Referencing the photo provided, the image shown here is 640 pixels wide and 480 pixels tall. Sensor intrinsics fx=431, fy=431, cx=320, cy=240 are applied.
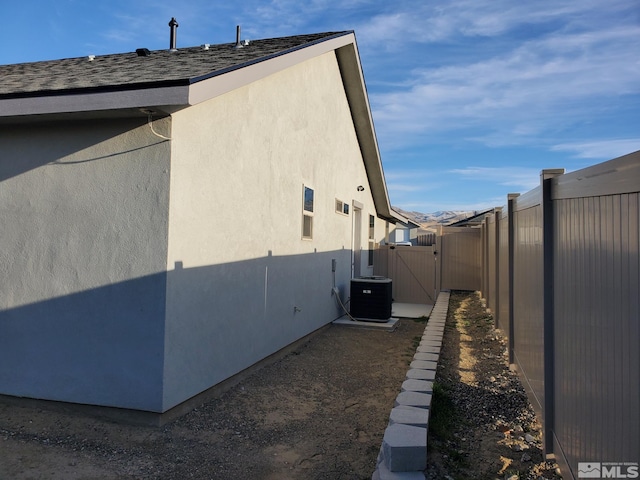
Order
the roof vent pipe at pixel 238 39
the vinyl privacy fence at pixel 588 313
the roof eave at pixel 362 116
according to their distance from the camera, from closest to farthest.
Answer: the vinyl privacy fence at pixel 588 313
the roof vent pipe at pixel 238 39
the roof eave at pixel 362 116

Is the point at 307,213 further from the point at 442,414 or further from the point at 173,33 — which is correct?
the point at 442,414

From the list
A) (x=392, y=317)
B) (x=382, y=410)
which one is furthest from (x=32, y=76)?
(x=392, y=317)

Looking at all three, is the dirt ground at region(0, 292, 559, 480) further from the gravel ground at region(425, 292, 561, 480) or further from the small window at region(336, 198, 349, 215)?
the small window at region(336, 198, 349, 215)

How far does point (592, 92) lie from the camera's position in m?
13.7

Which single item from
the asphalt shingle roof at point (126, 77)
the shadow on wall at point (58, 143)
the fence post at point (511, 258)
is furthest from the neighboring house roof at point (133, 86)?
the fence post at point (511, 258)

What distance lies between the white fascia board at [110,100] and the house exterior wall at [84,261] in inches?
17.2

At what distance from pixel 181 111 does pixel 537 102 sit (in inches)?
600

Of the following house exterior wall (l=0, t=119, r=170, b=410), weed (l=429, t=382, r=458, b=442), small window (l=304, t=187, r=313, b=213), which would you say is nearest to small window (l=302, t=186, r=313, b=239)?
small window (l=304, t=187, r=313, b=213)

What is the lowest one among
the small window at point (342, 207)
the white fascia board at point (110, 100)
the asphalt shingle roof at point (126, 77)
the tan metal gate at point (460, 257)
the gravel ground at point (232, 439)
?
the gravel ground at point (232, 439)

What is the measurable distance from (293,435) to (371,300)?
20.5 feet

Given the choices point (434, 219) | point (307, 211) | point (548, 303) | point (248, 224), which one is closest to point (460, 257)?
point (307, 211)

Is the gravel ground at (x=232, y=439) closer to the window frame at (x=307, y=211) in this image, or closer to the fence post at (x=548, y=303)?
the fence post at (x=548, y=303)

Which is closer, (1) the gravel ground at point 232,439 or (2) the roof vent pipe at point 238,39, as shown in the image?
(1) the gravel ground at point 232,439

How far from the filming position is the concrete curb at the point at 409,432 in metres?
2.90
